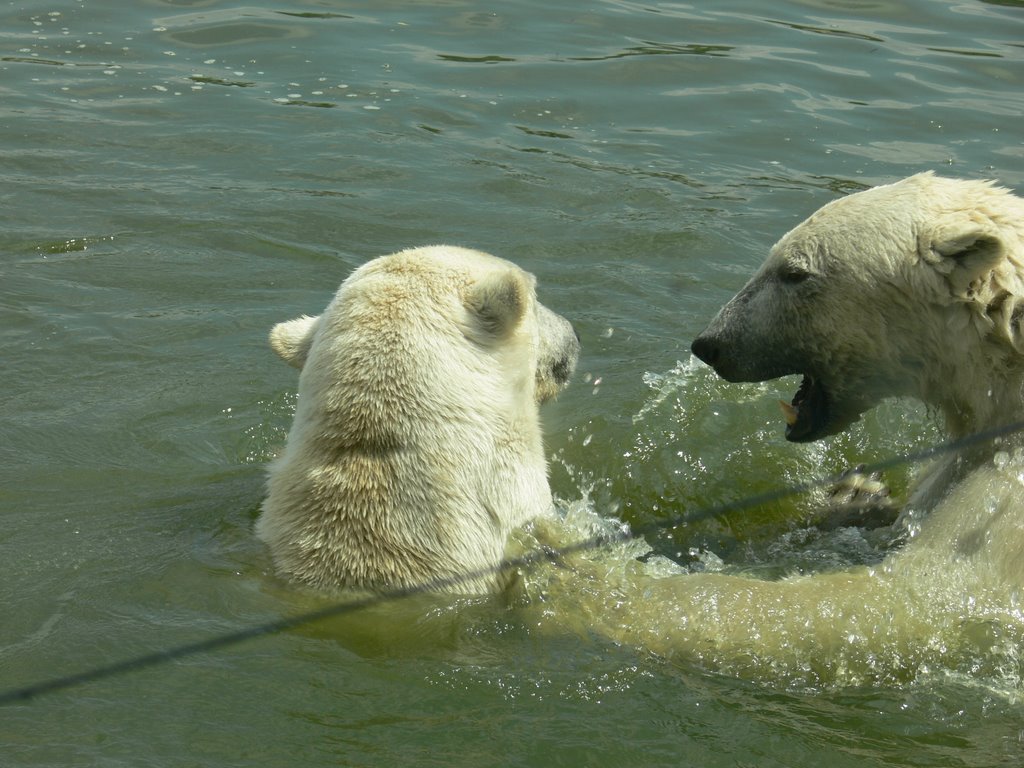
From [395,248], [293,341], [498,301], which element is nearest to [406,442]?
[498,301]

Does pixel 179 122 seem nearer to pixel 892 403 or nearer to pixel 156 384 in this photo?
pixel 156 384

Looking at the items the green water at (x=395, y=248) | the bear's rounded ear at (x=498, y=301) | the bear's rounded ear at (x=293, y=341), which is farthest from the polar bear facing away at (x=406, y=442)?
the bear's rounded ear at (x=293, y=341)

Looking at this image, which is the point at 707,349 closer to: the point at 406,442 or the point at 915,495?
the point at 915,495

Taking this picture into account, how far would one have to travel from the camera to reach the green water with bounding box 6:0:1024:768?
4.17m

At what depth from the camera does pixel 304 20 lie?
42.6 ft

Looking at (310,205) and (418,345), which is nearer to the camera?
(418,345)

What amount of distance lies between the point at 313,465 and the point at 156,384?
8.41ft

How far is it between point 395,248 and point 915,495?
428cm

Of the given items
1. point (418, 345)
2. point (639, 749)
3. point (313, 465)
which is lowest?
point (639, 749)

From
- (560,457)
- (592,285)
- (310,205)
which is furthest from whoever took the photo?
(310,205)

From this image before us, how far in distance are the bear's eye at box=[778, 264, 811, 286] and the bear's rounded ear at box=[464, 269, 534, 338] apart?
4.00 ft

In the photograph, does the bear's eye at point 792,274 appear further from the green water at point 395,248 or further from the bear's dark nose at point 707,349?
the green water at point 395,248

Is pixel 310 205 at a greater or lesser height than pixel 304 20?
lesser

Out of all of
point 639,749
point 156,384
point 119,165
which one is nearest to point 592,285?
point 156,384
